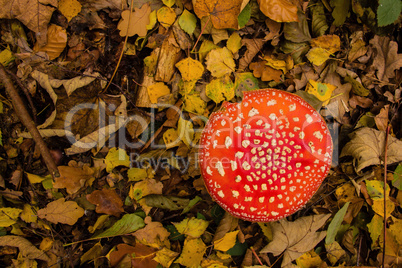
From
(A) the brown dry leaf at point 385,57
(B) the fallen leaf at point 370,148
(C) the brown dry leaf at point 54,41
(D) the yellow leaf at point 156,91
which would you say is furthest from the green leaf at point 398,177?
(C) the brown dry leaf at point 54,41

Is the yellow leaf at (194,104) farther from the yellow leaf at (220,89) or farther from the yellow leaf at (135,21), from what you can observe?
the yellow leaf at (135,21)

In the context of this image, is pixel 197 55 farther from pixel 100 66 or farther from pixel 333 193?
pixel 333 193

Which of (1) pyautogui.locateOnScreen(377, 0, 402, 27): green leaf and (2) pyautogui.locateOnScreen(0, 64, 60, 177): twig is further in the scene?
(2) pyautogui.locateOnScreen(0, 64, 60, 177): twig

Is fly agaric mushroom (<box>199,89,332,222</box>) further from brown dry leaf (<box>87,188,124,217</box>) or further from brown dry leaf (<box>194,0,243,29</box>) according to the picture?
brown dry leaf (<box>87,188,124,217</box>)

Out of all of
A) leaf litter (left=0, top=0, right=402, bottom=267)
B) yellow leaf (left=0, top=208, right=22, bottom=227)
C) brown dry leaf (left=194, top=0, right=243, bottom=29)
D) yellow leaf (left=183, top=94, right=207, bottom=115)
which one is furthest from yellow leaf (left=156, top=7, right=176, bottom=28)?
yellow leaf (left=0, top=208, right=22, bottom=227)

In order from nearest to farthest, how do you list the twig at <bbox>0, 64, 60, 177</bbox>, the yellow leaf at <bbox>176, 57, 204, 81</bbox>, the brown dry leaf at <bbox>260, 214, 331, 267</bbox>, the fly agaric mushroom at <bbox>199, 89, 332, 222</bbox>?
the fly agaric mushroom at <bbox>199, 89, 332, 222</bbox> < the twig at <bbox>0, 64, 60, 177</bbox> < the brown dry leaf at <bbox>260, 214, 331, 267</bbox> < the yellow leaf at <bbox>176, 57, 204, 81</bbox>

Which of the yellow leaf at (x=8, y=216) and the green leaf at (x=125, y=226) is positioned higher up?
the yellow leaf at (x=8, y=216)
